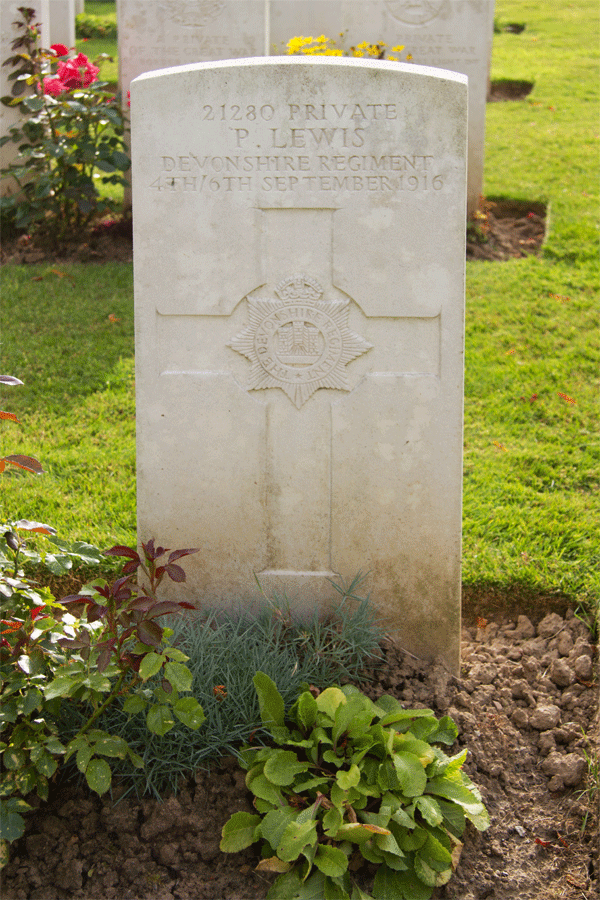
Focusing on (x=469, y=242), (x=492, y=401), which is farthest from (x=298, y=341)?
(x=469, y=242)

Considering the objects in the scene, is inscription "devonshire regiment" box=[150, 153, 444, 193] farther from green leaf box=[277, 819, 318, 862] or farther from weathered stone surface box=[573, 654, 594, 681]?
green leaf box=[277, 819, 318, 862]

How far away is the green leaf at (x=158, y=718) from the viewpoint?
1953mm

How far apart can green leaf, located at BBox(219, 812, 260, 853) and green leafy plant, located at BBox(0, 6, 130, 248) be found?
4802mm

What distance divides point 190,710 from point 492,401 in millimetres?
2618

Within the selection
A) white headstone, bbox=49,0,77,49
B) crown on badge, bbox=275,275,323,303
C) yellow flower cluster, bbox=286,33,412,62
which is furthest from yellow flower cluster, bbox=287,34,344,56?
crown on badge, bbox=275,275,323,303

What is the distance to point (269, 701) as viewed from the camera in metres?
2.17

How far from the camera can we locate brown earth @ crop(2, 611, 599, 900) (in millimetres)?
1964

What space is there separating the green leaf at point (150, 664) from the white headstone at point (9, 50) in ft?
17.3

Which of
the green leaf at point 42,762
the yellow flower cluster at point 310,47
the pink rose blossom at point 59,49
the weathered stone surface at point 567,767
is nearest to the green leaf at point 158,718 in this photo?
the green leaf at point 42,762

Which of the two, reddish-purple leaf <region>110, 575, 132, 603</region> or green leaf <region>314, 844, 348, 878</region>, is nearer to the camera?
green leaf <region>314, 844, 348, 878</region>

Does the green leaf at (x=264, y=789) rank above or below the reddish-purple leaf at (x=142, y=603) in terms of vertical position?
below

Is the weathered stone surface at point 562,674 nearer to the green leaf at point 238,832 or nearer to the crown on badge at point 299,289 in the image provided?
the green leaf at point 238,832

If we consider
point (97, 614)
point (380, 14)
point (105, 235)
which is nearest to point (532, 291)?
point (380, 14)

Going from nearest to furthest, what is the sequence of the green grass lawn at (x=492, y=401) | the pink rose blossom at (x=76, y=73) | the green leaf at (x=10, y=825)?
the green leaf at (x=10, y=825) → the green grass lawn at (x=492, y=401) → the pink rose blossom at (x=76, y=73)
